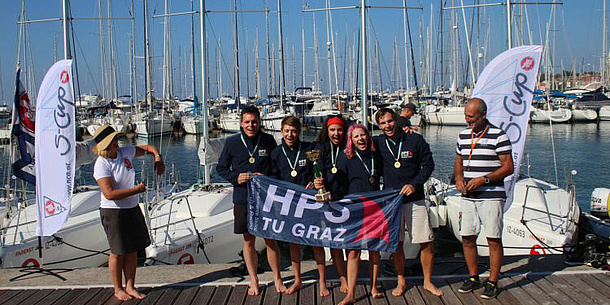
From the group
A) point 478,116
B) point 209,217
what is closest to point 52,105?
point 209,217

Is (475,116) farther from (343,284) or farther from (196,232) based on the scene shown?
(196,232)

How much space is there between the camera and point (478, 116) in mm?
4648

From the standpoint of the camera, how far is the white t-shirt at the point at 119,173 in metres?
4.76

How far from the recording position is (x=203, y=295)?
16.5 ft

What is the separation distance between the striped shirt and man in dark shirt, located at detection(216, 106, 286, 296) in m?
1.94

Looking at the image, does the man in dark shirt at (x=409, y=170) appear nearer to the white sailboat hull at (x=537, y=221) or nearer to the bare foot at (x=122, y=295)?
the bare foot at (x=122, y=295)

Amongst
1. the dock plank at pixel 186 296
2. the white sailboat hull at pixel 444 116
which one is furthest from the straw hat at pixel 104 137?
→ the white sailboat hull at pixel 444 116

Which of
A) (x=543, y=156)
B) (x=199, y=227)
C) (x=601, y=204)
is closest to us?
(x=199, y=227)

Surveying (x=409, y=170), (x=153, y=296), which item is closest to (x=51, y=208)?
(x=153, y=296)

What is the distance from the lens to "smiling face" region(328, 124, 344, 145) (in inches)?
191

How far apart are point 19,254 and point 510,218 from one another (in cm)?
851

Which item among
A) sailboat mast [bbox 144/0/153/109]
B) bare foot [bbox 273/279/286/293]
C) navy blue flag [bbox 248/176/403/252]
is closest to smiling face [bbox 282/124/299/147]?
navy blue flag [bbox 248/176/403/252]

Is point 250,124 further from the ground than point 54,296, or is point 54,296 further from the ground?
point 250,124

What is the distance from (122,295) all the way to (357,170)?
2.62 metres
